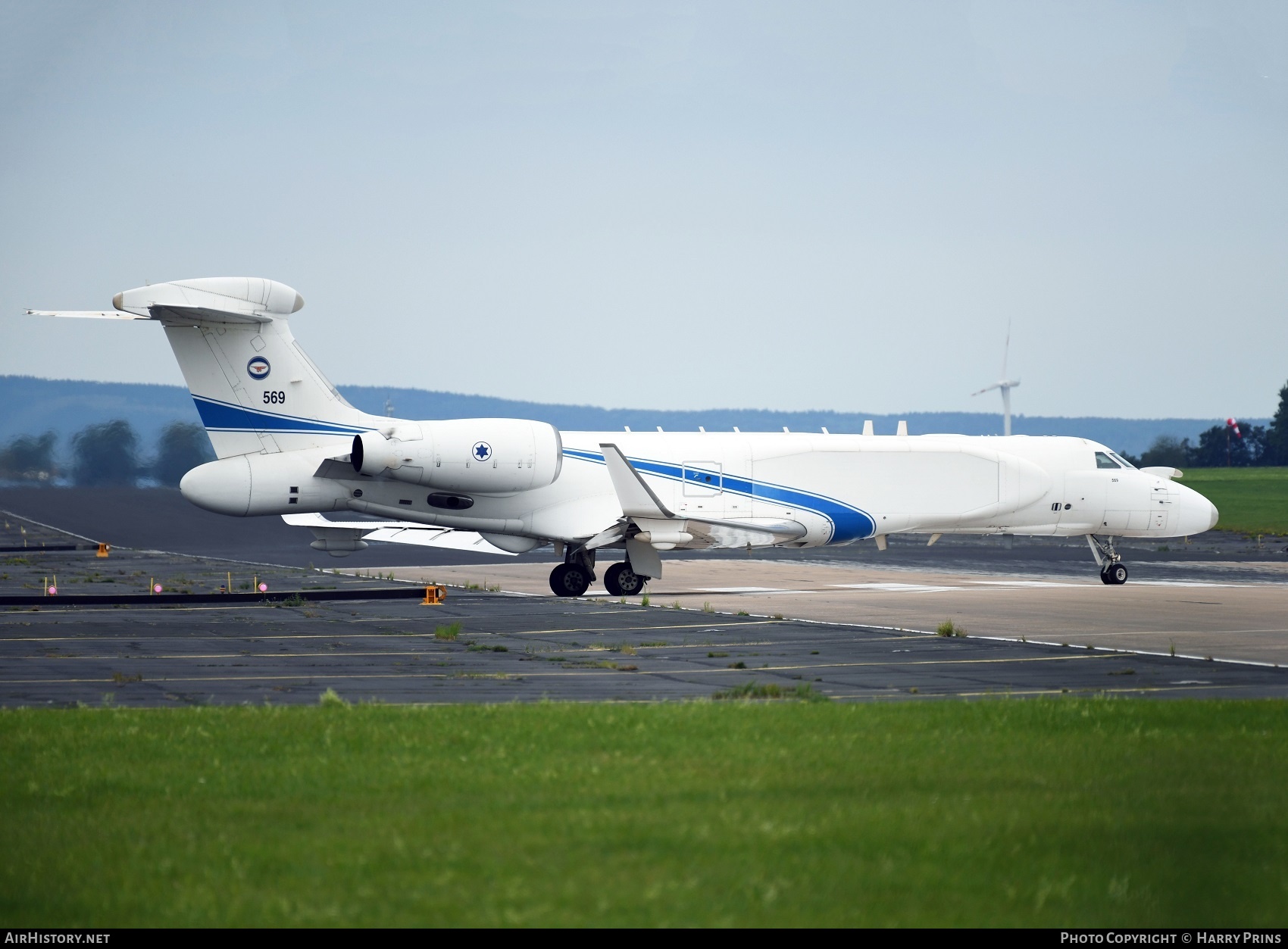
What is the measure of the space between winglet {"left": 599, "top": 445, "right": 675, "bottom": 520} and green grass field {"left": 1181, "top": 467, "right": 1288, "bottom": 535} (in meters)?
42.1

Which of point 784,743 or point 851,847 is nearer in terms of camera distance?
point 851,847

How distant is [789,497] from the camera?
103 ft

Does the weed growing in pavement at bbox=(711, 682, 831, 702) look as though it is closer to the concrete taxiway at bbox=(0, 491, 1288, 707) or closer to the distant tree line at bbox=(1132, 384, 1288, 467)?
the concrete taxiway at bbox=(0, 491, 1288, 707)

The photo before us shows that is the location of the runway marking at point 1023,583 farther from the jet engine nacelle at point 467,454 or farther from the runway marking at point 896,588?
the jet engine nacelle at point 467,454

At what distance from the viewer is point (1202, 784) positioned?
9156mm

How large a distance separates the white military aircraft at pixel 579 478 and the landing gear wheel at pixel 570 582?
36 mm

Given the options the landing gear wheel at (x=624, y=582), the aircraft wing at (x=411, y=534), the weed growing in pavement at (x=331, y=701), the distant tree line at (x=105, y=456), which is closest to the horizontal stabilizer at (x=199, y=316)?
the aircraft wing at (x=411, y=534)

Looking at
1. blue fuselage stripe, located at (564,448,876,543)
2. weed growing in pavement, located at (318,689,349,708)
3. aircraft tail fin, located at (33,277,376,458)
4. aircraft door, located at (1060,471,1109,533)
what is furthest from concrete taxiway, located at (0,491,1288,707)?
aircraft tail fin, located at (33,277,376,458)

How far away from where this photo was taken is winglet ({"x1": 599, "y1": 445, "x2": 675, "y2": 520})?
92.1 ft

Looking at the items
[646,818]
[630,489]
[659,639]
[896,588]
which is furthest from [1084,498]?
[646,818]

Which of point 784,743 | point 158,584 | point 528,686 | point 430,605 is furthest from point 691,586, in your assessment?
point 784,743

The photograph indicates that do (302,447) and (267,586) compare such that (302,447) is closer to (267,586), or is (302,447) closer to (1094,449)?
(267,586)

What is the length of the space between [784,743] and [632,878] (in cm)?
396

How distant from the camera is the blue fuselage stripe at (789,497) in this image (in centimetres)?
3036
